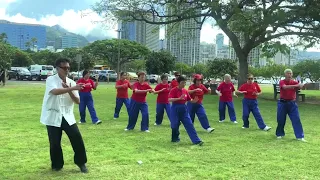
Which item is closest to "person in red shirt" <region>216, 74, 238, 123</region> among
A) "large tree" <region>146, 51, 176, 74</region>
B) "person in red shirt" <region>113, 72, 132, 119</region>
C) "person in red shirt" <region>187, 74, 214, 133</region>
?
"person in red shirt" <region>187, 74, 214, 133</region>

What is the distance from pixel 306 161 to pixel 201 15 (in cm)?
1744

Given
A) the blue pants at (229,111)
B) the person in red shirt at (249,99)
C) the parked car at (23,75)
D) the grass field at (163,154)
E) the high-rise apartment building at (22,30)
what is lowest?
the grass field at (163,154)

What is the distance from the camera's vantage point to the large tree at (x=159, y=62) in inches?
2125

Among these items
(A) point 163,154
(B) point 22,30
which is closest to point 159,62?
(A) point 163,154

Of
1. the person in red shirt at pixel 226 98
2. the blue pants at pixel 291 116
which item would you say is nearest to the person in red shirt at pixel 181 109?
the blue pants at pixel 291 116

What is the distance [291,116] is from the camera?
30.6 feet

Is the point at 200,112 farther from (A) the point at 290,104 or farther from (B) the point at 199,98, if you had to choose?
(A) the point at 290,104

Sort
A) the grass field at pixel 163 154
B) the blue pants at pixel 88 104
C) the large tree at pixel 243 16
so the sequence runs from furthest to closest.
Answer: the large tree at pixel 243 16 → the blue pants at pixel 88 104 → the grass field at pixel 163 154

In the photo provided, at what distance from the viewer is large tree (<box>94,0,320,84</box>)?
1967 centimetres

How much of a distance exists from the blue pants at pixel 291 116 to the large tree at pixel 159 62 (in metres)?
44.5

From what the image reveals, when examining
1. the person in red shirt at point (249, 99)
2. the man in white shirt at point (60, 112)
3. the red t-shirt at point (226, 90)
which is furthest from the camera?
the red t-shirt at point (226, 90)

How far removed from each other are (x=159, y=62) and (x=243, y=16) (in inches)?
1344

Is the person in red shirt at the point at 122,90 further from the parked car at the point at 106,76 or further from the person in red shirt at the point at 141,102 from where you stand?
the parked car at the point at 106,76

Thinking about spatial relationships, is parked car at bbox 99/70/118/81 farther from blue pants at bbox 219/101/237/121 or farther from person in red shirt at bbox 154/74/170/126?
person in red shirt at bbox 154/74/170/126
